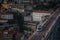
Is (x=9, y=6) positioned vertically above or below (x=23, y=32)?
above

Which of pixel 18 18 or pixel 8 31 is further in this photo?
pixel 18 18

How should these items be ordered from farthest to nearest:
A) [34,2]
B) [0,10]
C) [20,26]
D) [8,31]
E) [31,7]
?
[34,2] → [31,7] → [0,10] → [20,26] → [8,31]

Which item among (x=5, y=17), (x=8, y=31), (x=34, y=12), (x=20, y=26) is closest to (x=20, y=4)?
(x=34, y=12)

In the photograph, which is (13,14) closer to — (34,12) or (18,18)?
(18,18)

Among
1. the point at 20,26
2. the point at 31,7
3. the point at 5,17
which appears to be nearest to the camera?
the point at 20,26

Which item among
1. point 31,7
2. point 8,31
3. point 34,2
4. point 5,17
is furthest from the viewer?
point 34,2

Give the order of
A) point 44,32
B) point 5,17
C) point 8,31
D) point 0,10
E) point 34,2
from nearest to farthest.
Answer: point 44,32
point 8,31
point 5,17
point 0,10
point 34,2

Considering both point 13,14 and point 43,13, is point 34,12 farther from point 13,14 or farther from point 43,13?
point 13,14

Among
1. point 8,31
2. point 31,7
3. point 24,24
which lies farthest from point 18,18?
point 31,7

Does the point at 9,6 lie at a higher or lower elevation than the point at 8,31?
higher
